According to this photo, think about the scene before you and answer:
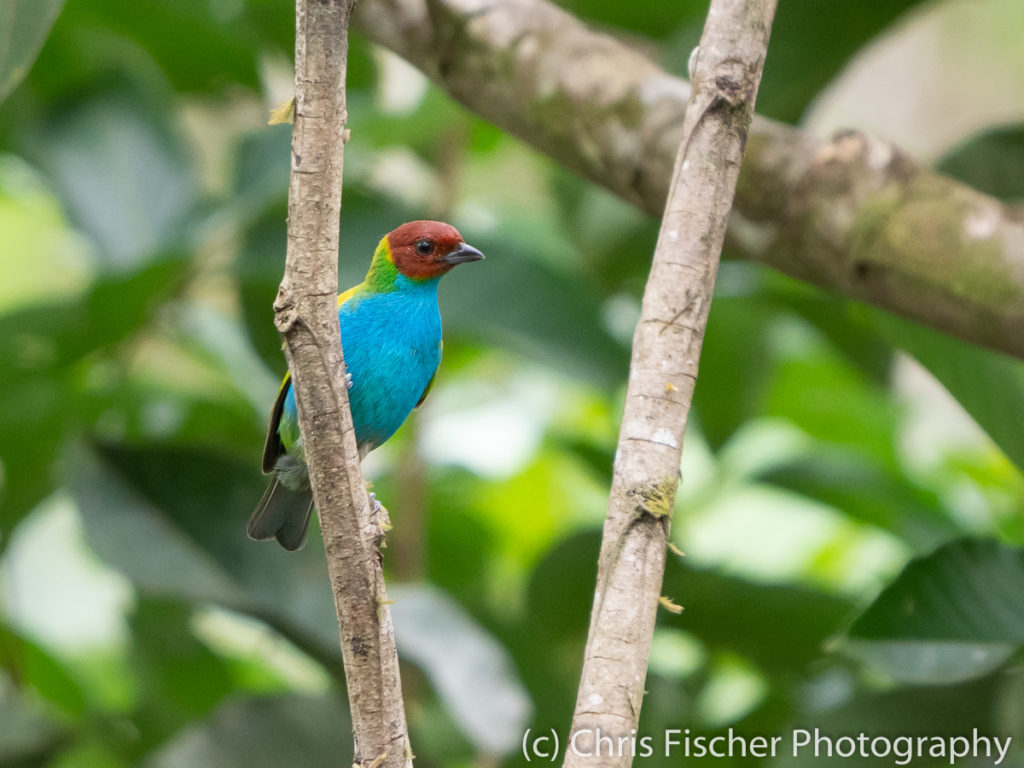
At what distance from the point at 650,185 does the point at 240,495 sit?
138 cm

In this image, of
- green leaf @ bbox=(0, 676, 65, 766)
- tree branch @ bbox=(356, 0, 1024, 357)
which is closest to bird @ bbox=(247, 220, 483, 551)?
tree branch @ bbox=(356, 0, 1024, 357)

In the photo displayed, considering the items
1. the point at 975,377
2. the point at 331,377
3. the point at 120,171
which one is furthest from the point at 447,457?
the point at 331,377

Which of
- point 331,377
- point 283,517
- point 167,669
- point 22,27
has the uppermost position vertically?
point 22,27

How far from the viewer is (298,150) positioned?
3.78 feet

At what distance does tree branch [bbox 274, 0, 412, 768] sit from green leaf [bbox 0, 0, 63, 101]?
800 millimetres

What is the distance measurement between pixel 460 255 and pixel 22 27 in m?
0.86

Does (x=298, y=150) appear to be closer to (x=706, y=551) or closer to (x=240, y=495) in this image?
(x=240, y=495)

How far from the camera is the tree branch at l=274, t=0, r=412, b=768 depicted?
1.15 meters

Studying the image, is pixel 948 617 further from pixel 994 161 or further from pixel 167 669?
pixel 167 669

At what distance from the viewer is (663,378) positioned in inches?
53.8

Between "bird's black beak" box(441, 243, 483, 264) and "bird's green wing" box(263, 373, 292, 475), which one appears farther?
"bird's black beak" box(441, 243, 483, 264)

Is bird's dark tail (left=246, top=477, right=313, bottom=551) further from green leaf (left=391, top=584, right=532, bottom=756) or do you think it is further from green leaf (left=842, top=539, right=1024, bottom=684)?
green leaf (left=842, top=539, right=1024, bottom=684)

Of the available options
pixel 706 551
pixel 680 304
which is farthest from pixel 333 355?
pixel 706 551

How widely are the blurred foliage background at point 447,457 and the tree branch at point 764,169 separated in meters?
0.37
